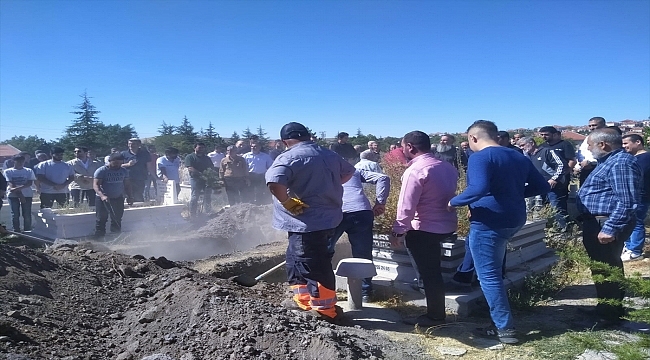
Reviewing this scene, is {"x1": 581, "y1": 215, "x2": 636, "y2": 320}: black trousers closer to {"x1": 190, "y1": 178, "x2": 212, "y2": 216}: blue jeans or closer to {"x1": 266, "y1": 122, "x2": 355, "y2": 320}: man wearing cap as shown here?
{"x1": 266, "y1": 122, "x2": 355, "y2": 320}: man wearing cap

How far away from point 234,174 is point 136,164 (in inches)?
101

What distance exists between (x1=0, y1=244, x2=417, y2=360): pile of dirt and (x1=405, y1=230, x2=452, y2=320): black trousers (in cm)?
62

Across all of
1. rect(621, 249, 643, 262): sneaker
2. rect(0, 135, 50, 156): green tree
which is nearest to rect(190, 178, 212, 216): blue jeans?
rect(621, 249, 643, 262): sneaker

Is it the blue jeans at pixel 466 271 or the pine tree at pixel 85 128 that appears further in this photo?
the pine tree at pixel 85 128

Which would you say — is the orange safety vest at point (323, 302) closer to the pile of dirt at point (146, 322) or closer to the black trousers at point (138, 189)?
the pile of dirt at point (146, 322)

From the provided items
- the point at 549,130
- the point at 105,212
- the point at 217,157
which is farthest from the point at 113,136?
the point at 549,130

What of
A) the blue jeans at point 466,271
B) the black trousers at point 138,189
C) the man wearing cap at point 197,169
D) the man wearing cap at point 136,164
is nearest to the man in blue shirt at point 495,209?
the blue jeans at point 466,271

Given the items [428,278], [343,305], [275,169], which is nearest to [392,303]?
[343,305]

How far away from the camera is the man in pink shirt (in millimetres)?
4586

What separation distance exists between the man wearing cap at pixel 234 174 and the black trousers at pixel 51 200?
11.9ft

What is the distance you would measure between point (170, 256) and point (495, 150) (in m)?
6.21

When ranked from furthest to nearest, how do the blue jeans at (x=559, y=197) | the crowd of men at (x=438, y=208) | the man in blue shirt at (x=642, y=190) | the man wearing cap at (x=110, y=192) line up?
the man wearing cap at (x=110, y=192)
the blue jeans at (x=559, y=197)
the man in blue shirt at (x=642, y=190)
the crowd of men at (x=438, y=208)

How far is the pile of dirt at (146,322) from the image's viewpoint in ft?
11.3

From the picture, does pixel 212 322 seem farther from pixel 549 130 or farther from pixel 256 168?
pixel 256 168
